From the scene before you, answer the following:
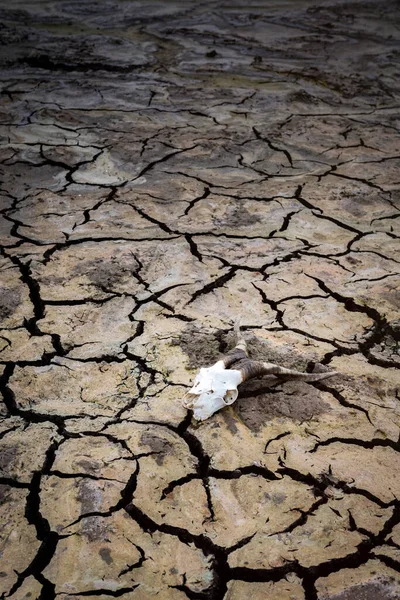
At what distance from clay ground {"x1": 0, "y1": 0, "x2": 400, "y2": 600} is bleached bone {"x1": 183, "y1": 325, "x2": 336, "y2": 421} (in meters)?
0.06

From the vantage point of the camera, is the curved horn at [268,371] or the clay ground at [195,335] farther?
the curved horn at [268,371]

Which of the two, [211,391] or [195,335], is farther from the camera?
[195,335]

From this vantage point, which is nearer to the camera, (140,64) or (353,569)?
(353,569)

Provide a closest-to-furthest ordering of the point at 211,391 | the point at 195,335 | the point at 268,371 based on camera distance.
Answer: the point at 211,391
the point at 268,371
the point at 195,335

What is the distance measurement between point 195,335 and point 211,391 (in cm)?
42

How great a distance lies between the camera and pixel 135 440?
72.1 inches

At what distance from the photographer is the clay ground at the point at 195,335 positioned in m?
1.52

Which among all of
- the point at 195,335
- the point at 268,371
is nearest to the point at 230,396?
the point at 268,371

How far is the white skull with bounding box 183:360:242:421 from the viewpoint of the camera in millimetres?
1911

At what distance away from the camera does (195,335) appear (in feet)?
7.57

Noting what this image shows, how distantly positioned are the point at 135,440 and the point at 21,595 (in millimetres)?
579

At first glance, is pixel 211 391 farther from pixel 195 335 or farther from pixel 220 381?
pixel 195 335

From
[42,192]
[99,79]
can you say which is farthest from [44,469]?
[99,79]

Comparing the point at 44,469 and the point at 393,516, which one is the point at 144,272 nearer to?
the point at 44,469
